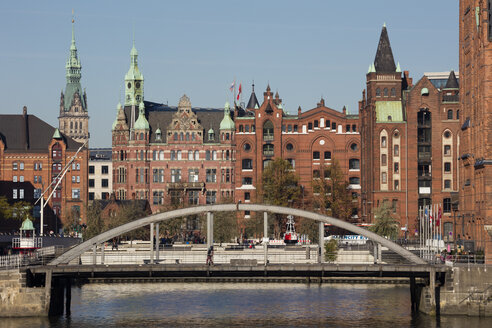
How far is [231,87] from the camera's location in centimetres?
18062

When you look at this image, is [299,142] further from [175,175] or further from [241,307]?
[241,307]

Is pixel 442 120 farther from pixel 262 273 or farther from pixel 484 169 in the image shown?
pixel 262 273

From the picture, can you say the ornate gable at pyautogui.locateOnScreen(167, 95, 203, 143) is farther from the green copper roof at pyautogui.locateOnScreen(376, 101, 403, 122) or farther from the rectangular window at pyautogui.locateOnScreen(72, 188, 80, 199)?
the green copper roof at pyautogui.locateOnScreen(376, 101, 403, 122)

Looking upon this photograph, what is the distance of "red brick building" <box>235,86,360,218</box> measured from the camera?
175750 millimetres

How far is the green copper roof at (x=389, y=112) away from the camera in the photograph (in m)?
164

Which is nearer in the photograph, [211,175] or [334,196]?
[334,196]

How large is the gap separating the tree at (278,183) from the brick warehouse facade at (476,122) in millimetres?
66215

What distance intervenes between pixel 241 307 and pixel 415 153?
74.0 metres

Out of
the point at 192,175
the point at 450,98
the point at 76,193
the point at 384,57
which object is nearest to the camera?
the point at 450,98

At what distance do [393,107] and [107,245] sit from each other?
153 ft

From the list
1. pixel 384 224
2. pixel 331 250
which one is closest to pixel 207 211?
→ pixel 331 250

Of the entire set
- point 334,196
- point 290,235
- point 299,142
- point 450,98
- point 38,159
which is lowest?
point 290,235

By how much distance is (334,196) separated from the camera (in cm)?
16950

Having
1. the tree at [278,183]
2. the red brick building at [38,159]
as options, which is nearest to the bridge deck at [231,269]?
the tree at [278,183]
